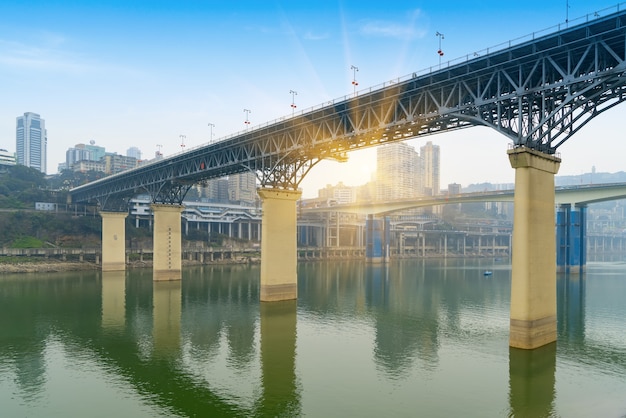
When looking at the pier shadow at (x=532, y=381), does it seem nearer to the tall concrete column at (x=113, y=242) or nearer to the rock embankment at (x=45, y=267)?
the tall concrete column at (x=113, y=242)

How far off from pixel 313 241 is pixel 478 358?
485ft

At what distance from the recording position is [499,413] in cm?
2327

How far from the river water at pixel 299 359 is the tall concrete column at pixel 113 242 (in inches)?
1425

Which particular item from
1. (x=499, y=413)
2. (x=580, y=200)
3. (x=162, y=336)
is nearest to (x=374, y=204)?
(x=580, y=200)

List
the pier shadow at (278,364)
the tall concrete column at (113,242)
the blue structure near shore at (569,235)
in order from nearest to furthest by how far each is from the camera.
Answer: the pier shadow at (278,364), the tall concrete column at (113,242), the blue structure near shore at (569,235)

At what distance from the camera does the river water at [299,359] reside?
24.4 metres

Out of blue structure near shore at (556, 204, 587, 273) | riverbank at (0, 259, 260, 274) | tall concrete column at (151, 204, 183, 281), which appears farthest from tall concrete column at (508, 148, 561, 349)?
riverbank at (0, 259, 260, 274)

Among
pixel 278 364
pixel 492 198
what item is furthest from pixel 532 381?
pixel 492 198

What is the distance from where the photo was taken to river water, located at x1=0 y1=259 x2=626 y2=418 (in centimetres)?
2436

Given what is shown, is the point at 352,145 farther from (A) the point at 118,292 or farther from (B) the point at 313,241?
(B) the point at 313,241

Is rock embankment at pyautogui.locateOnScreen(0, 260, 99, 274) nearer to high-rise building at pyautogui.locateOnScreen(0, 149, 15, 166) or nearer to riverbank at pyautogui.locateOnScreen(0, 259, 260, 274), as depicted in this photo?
riverbank at pyautogui.locateOnScreen(0, 259, 260, 274)

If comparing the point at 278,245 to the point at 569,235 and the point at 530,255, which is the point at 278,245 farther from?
the point at 569,235

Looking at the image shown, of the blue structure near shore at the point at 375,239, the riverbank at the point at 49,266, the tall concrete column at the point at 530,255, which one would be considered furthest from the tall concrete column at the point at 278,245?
the blue structure near shore at the point at 375,239

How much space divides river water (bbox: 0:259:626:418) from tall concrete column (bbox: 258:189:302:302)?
1.90 m
